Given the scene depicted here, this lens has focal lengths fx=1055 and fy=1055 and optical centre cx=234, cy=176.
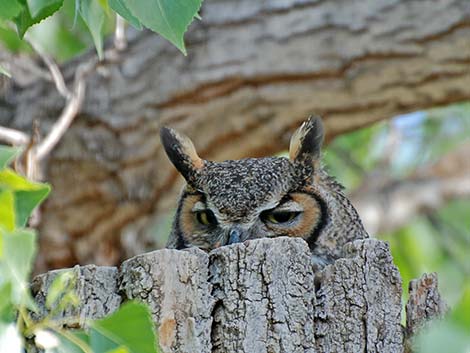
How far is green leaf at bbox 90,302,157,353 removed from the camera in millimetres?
1546

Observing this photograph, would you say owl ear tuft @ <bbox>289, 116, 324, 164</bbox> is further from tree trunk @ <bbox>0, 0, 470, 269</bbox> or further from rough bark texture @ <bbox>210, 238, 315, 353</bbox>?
rough bark texture @ <bbox>210, 238, 315, 353</bbox>

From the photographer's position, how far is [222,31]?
388cm

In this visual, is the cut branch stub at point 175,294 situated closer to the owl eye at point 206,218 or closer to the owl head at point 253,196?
the owl head at point 253,196

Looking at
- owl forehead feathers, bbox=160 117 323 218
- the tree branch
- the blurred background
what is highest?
the tree branch

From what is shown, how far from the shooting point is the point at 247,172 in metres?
3.06

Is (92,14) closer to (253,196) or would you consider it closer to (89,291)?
(89,291)

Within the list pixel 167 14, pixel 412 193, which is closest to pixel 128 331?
pixel 167 14

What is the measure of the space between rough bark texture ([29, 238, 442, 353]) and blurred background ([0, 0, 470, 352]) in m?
1.85

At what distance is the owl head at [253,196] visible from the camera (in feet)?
9.82

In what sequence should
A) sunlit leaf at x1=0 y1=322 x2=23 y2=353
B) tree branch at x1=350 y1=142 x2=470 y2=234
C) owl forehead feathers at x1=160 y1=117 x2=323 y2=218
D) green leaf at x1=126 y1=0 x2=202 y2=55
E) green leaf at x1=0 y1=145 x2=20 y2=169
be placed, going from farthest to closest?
tree branch at x1=350 y1=142 x2=470 y2=234 → owl forehead feathers at x1=160 y1=117 x2=323 y2=218 → green leaf at x1=126 y1=0 x2=202 y2=55 → green leaf at x1=0 y1=145 x2=20 y2=169 → sunlit leaf at x1=0 y1=322 x2=23 y2=353

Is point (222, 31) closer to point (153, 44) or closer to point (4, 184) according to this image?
point (153, 44)

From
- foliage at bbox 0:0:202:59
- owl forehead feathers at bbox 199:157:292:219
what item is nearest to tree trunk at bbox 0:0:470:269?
owl forehead feathers at bbox 199:157:292:219

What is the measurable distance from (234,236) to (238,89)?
1118 mm

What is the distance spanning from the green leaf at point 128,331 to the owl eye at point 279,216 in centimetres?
146
